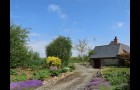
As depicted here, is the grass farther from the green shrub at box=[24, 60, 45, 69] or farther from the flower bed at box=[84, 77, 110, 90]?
the green shrub at box=[24, 60, 45, 69]

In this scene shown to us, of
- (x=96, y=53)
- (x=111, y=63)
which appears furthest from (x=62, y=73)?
(x=96, y=53)

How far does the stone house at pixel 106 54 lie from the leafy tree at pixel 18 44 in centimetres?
1324

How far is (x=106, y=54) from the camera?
3162cm

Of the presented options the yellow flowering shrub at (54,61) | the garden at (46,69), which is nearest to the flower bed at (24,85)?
the garden at (46,69)

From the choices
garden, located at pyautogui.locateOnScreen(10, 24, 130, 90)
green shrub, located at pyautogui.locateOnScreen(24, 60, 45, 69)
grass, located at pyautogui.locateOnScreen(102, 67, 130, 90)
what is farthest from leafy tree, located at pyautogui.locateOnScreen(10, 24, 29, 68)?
grass, located at pyautogui.locateOnScreen(102, 67, 130, 90)

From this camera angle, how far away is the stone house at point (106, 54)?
99.7 ft

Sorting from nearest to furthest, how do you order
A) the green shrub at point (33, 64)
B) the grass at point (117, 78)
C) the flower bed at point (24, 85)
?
the grass at point (117, 78) → the flower bed at point (24, 85) → the green shrub at point (33, 64)

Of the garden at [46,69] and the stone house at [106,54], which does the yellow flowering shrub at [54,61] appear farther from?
the stone house at [106,54]

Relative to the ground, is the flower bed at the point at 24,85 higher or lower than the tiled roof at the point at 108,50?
lower

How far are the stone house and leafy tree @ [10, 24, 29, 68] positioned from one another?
13236 mm

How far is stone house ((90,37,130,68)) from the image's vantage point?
3038 cm

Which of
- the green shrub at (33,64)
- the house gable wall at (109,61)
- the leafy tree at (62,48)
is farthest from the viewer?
the house gable wall at (109,61)
